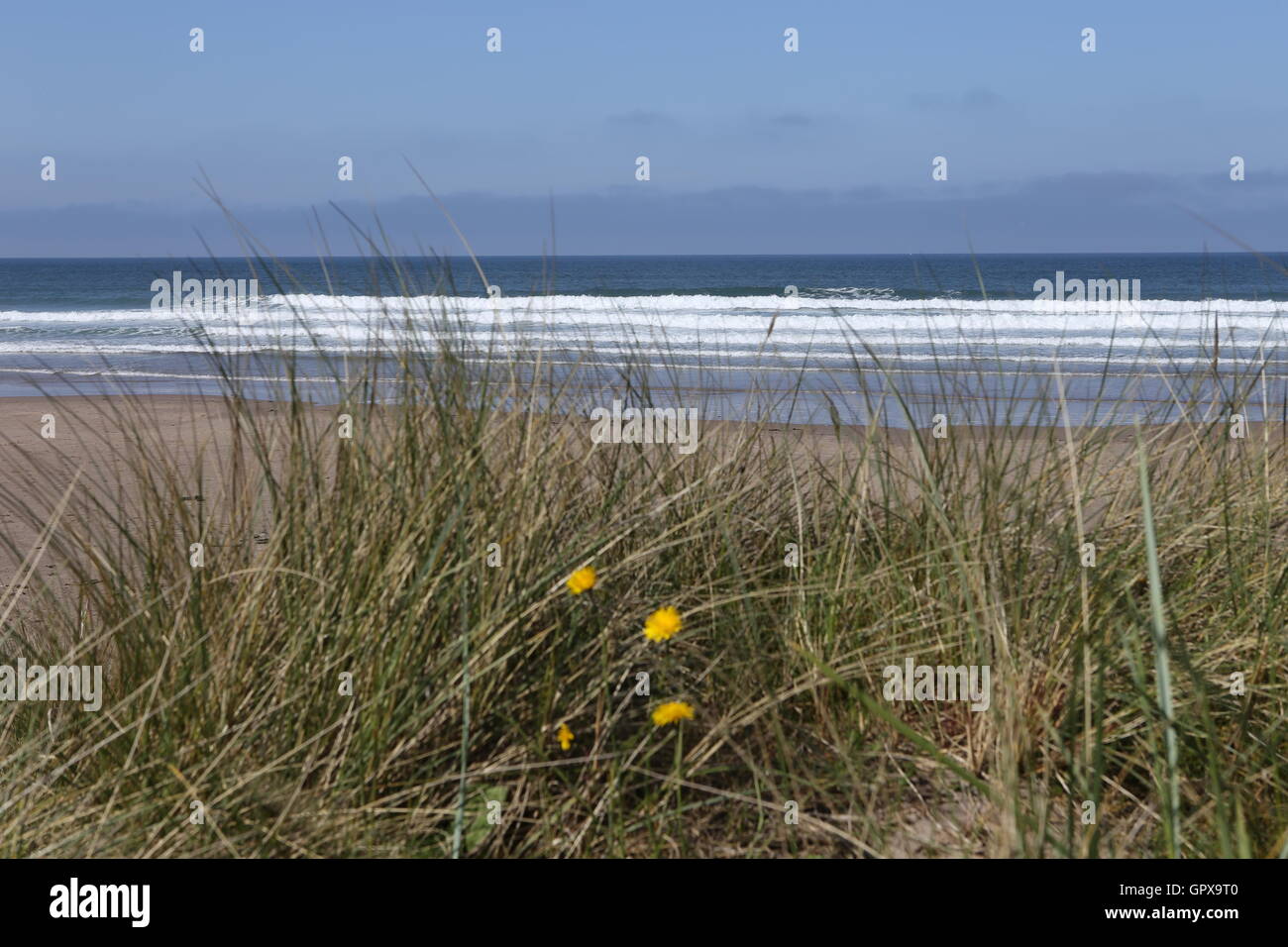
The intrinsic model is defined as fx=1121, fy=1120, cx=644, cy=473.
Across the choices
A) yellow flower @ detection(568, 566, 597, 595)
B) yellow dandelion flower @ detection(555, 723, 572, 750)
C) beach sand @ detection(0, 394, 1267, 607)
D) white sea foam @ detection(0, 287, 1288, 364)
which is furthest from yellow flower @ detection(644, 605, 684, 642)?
white sea foam @ detection(0, 287, 1288, 364)

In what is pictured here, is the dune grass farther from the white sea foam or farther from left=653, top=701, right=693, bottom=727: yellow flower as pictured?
the white sea foam

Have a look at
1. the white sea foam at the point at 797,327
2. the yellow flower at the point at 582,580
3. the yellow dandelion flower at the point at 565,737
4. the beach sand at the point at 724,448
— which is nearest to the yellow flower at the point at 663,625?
the yellow flower at the point at 582,580

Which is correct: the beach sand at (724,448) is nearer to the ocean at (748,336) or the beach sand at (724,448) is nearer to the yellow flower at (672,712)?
the ocean at (748,336)

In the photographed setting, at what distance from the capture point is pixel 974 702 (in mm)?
2260

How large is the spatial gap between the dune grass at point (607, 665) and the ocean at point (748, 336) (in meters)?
0.21

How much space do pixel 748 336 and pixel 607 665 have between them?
651 inches

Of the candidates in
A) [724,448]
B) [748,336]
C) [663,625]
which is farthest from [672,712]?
[748,336]

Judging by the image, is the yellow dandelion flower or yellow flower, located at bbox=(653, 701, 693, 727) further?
the yellow dandelion flower

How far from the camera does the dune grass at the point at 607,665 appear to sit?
6.41ft

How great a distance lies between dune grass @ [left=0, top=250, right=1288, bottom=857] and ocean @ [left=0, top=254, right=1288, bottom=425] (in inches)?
8.3

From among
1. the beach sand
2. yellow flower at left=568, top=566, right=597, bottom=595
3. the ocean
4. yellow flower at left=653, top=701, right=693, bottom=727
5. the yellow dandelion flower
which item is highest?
the ocean

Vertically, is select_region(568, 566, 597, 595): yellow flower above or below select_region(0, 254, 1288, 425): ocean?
below

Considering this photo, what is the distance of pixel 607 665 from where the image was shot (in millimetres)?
2199

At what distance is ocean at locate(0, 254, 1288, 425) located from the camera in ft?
9.45
